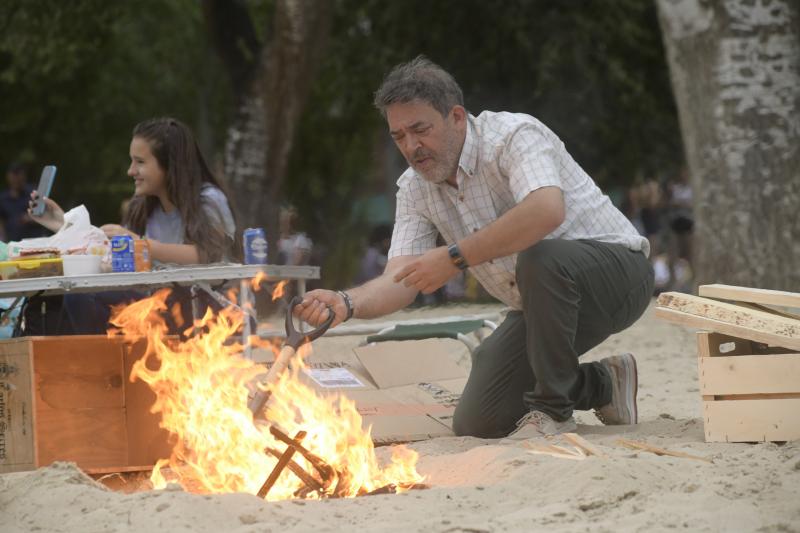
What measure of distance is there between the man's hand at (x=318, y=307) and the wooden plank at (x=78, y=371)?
2.86ft

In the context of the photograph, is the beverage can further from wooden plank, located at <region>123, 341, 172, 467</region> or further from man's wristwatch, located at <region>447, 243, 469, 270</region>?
man's wristwatch, located at <region>447, 243, 469, 270</region>

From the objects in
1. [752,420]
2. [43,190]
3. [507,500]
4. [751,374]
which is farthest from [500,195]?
[43,190]

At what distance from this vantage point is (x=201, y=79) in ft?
84.2

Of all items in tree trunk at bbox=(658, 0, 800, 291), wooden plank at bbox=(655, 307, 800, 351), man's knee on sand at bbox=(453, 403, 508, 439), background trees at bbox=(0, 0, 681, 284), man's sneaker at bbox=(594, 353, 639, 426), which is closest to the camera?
wooden plank at bbox=(655, 307, 800, 351)

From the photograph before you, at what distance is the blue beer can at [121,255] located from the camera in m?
5.27

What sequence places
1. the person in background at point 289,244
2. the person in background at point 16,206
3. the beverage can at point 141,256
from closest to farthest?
the beverage can at point 141,256
the person in background at point 289,244
the person in background at point 16,206

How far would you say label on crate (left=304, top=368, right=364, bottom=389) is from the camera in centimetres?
564

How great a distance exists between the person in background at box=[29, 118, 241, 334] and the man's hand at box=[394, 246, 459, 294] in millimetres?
1801

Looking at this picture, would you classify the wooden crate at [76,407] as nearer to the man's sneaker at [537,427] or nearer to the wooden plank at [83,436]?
the wooden plank at [83,436]

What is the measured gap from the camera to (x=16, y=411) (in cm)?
450

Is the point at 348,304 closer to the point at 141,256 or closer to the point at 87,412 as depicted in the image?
the point at 87,412

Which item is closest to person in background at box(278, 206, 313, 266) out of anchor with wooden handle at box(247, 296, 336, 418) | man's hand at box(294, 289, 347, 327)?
man's hand at box(294, 289, 347, 327)

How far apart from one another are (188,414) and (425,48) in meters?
12.2

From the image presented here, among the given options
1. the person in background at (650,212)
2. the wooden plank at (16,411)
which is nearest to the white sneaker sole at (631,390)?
the wooden plank at (16,411)
